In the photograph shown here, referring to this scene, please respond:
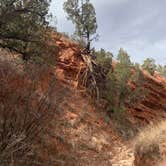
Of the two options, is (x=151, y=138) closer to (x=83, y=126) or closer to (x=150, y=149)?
(x=150, y=149)

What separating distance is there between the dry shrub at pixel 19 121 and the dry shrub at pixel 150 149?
631 centimetres

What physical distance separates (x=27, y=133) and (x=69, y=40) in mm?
18253

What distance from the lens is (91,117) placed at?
21094 millimetres

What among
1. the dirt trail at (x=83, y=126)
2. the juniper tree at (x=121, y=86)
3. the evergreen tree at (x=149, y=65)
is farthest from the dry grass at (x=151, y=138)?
the evergreen tree at (x=149, y=65)

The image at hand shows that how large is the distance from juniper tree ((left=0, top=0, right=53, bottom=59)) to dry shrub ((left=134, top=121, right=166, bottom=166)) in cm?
560

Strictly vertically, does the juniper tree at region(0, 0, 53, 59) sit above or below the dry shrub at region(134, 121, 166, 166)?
above

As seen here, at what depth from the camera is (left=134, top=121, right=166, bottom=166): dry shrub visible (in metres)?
Result: 17.3

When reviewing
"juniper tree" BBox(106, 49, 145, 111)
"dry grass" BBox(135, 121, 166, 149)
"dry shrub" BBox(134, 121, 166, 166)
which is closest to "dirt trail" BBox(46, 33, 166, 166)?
"dry shrub" BBox(134, 121, 166, 166)

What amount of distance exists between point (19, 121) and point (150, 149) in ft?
29.9

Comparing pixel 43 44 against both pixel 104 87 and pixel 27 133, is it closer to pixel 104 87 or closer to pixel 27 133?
pixel 27 133

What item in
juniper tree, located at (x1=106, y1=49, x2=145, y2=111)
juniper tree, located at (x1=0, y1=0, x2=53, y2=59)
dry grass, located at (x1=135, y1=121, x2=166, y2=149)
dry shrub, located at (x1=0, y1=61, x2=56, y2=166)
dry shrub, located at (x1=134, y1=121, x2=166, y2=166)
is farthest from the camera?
juniper tree, located at (x1=106, y1=49, x2=145, y2=111)

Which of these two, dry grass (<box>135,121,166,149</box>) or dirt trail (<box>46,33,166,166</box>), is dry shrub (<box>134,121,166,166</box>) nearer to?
dry grass (<box>135,121,166,149</box>)

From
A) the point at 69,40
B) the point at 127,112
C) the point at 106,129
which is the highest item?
the point at 69,40

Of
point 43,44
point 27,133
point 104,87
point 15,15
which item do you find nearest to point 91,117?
point 104,87
